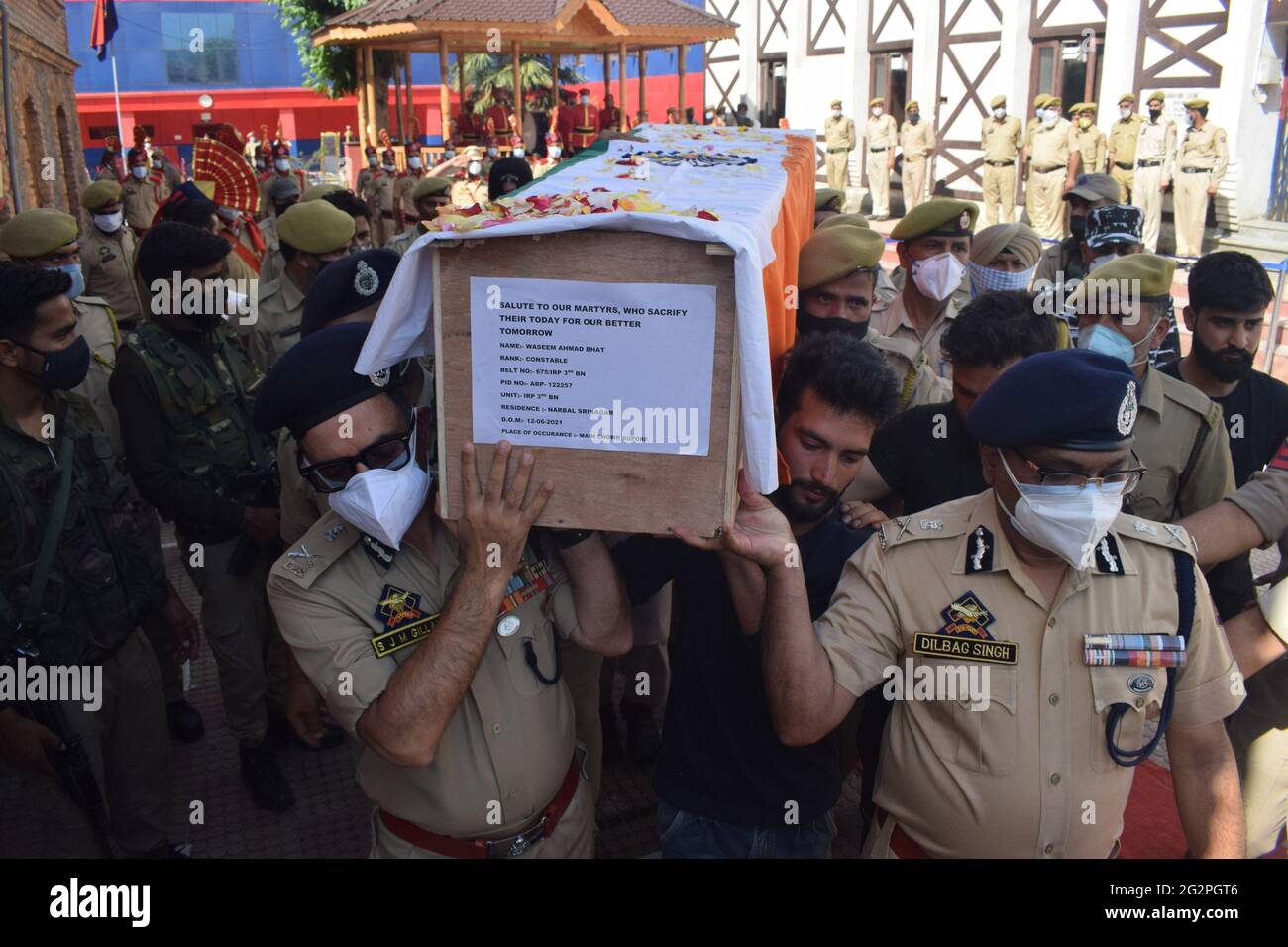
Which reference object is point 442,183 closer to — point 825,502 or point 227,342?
point 227,342

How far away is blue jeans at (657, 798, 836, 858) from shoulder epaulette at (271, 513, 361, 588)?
976mm

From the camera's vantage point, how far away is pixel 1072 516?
1983 mm

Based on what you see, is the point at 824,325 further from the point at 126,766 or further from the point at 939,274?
the point at 126,766

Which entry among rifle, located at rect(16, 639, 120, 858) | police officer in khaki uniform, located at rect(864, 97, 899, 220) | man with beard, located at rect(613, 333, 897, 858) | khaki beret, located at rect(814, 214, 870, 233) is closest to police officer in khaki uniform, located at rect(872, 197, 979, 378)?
khaki beret, located at rect(814, 214, 870, 233)

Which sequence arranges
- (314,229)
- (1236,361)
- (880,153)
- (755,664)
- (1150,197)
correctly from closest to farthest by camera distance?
(755,664)
(1236,361)
(314,229)
(1150,197)
(880,153)

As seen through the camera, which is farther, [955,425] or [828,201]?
[828,201]

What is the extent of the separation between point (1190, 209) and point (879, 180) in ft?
25.8

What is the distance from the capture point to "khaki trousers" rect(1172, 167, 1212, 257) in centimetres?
1262

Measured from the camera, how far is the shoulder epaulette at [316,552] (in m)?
2.12

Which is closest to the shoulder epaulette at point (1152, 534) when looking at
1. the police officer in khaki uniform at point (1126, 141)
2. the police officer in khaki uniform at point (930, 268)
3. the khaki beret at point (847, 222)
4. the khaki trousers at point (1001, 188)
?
the khaki beret at point (847, 222)

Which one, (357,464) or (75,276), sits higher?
(75,276)

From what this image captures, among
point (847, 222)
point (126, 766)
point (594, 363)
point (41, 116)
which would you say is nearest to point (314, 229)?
point (847, 222)

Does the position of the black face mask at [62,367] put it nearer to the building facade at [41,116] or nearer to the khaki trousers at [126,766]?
the khaki trousers at [126,766]

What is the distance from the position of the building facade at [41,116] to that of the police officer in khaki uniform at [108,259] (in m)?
A: 1.03
